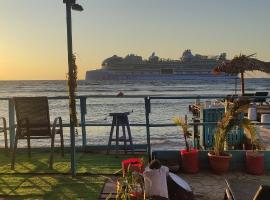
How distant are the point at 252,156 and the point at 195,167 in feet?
2.88

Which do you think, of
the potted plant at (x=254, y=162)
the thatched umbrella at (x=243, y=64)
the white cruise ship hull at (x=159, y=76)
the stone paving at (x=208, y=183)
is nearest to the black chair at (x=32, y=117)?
the stone paving at (x=208, y=183)

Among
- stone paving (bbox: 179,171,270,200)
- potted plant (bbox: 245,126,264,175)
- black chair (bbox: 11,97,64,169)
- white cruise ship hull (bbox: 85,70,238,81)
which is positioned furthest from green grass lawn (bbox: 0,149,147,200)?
white cruise ship hull (bbox: 85,70,238,81)

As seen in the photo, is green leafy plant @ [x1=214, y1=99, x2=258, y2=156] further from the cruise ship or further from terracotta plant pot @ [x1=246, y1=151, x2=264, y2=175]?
the cruise ship

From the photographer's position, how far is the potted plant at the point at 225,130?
22.4 ft

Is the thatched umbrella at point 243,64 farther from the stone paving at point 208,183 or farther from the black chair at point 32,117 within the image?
the black chair at point 32,117

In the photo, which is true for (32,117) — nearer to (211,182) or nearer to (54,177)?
(54,177)

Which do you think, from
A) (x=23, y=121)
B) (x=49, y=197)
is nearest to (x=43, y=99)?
(x=23, y=121)

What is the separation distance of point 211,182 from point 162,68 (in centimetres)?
10575

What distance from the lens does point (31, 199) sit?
545 cm

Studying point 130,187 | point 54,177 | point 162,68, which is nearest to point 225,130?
point 54,177

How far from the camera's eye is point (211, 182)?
635cm

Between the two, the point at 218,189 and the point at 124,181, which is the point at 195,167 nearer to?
the point at 218,189

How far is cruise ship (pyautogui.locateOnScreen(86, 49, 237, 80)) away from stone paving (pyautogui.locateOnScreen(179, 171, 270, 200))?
98.0 meters

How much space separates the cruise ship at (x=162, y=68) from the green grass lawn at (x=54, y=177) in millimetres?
97221
